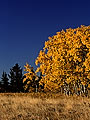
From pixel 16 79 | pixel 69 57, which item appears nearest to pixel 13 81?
pixel 16 79

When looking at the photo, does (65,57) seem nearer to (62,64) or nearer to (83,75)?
(62,64)

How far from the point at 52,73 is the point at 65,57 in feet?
8.89

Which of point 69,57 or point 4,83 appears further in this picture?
point 4,83

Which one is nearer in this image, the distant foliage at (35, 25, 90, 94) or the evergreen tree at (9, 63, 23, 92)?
the distant foliage at (35, 25, 90, 94)

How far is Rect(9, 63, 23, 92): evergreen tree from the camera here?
67.7 metres

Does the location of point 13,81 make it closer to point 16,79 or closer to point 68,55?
point 16,79

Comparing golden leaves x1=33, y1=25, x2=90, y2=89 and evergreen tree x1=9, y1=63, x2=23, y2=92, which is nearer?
golden leaves x1=33, y1=25, x2=90, y2=89

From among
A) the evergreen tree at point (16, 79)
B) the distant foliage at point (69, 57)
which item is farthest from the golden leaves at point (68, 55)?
the evergreen tree at point (16, 79)

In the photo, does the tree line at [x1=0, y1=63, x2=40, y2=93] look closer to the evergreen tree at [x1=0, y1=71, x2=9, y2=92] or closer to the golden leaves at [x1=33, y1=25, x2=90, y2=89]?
the evergreen tree at [x1=0, y1=71, x2=9, y2=92]

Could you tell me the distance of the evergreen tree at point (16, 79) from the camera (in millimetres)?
67688

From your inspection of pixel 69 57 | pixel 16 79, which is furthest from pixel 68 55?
pixel 16 79

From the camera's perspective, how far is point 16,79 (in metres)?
68.8

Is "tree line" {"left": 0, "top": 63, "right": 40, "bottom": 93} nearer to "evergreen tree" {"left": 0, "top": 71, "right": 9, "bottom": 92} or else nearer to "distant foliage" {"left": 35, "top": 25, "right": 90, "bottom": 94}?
"evergreen tree" {"left": 0, "top": 71, "right": 9, "bottom": 92}

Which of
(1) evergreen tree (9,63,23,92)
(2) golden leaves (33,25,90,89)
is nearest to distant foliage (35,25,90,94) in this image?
(2) golden leaves (33,25,90,89)
